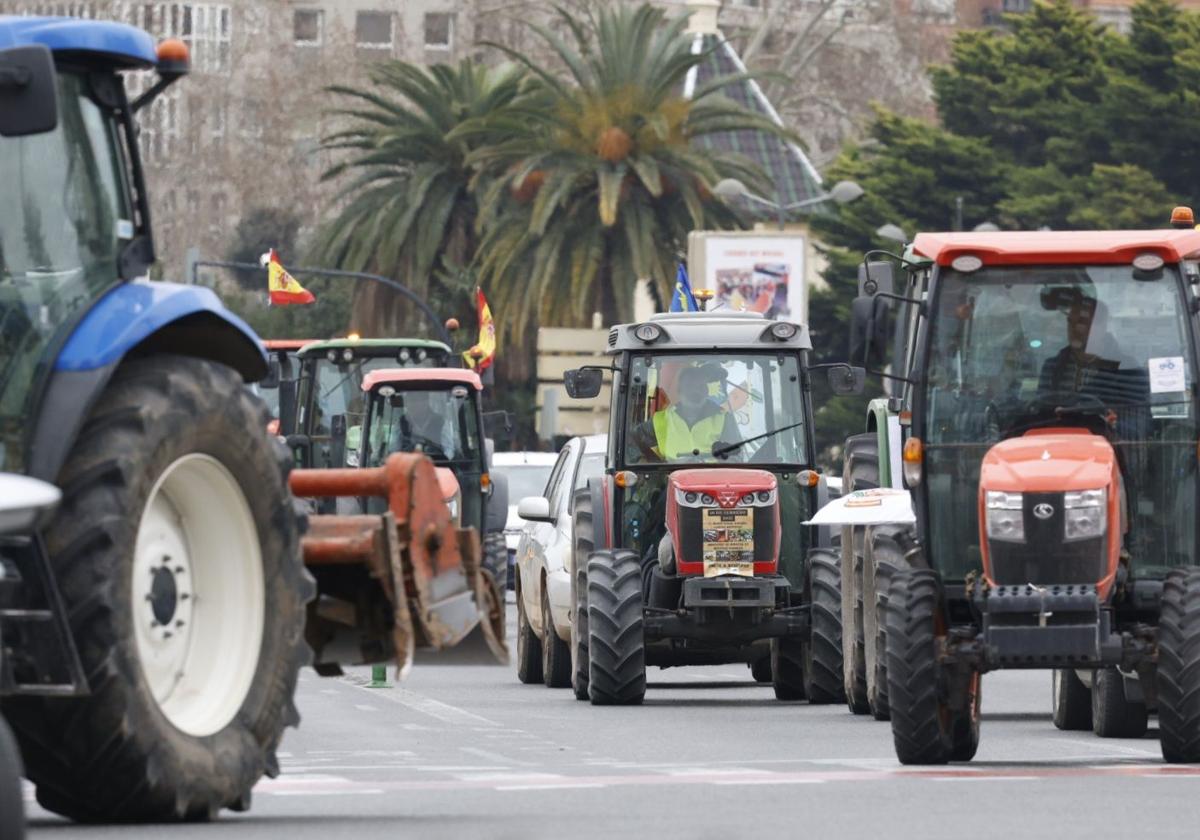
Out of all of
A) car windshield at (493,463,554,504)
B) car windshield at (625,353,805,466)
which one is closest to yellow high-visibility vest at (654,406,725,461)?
car windshield at (625,353,805,466)

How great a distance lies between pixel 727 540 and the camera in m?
20.8

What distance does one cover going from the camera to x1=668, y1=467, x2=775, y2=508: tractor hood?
2066cm

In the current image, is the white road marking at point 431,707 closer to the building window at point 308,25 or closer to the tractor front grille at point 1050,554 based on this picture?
the tractor front grille at point 1050,554

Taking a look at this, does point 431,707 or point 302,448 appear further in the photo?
point 302,448

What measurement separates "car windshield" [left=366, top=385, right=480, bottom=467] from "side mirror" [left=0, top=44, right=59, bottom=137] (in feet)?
89.0

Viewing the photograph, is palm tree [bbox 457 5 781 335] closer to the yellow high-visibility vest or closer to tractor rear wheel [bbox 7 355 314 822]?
the yellow high-visibility vest

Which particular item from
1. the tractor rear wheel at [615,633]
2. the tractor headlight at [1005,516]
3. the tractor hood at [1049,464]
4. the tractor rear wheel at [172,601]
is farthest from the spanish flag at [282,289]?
the tractor rear wheel at [172,601]

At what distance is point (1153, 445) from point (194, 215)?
8231 cm

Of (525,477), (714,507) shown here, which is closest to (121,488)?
(714,507)

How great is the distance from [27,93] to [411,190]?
53.6m

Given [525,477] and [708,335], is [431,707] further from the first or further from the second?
[525,477]

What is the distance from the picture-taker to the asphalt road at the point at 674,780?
10.5 m

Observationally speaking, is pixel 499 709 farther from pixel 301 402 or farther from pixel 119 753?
pixel 301 402

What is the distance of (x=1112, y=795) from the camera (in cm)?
1223
